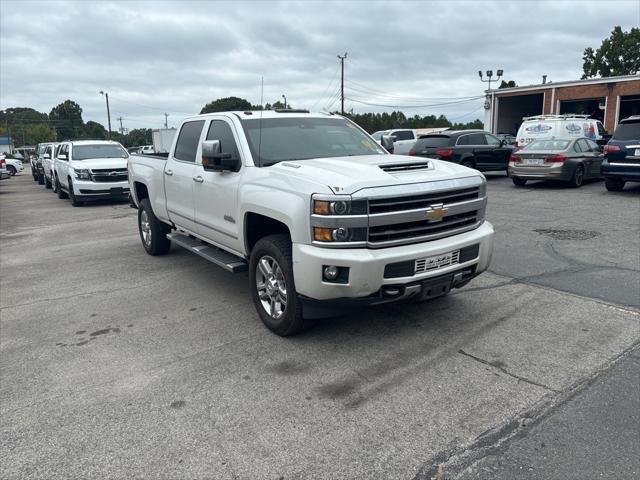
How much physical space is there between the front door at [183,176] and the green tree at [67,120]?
12950 centimetres

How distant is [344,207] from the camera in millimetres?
3852

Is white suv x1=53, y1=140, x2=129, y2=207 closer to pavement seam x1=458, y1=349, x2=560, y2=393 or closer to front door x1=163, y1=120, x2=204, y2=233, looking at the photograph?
front door x1=163, y1=120, x2=204, y2=233

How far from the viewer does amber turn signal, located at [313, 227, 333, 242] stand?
3.89 m

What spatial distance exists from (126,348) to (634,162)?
490 inches

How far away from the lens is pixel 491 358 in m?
4.05

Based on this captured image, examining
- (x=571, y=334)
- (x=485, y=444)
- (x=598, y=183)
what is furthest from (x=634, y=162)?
(x=485, y=444)

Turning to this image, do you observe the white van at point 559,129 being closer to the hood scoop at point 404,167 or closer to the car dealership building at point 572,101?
the car dealership building at point 572,101

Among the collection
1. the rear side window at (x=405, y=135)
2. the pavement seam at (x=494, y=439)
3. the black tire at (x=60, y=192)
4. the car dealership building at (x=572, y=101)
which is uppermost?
the car dealership building at (x=572, y=101)

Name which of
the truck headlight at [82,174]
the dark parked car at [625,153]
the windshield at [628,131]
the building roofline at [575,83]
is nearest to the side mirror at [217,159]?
the dark parked car at [625,153]

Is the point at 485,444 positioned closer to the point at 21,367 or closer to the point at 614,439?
the point at 614,439

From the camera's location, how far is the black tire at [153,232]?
25.1 ft

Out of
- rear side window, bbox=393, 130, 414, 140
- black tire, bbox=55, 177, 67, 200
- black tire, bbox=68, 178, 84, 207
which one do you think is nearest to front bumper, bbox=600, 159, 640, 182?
black tire, bbox=68, 178, 84, 207

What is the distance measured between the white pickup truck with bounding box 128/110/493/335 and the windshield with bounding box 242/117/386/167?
16 millimetres

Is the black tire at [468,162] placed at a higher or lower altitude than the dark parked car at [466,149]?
lower
